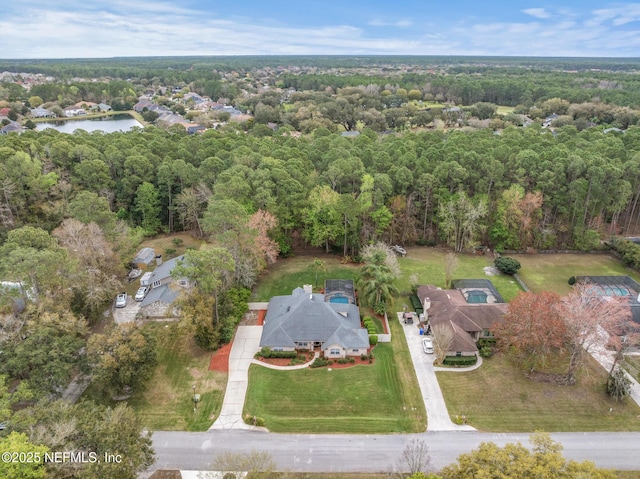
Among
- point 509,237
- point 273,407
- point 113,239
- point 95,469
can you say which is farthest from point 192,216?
point 509,237

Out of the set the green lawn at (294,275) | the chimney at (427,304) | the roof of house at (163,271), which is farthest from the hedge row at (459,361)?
the roof of house at (163,271)

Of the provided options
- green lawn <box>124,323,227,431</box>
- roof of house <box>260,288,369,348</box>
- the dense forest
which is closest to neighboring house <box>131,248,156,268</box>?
the dense forest

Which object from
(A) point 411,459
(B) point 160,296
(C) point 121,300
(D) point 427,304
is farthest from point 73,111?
(A) point 411,459

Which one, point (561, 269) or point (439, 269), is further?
point (561, 269)

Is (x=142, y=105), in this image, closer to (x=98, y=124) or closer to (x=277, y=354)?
(x=98, y=124)

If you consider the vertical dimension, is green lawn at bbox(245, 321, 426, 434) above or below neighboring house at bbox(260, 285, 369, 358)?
below

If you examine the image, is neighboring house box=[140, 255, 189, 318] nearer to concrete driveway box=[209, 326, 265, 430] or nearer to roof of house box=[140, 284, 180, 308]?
roof of house box=[140, 284, 180, 308]

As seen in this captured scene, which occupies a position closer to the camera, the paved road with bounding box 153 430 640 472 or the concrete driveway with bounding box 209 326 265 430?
the paved road with bounding box 153 430 640 472
